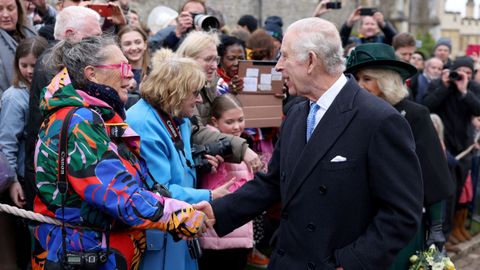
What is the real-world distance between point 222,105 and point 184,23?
185 centimetres

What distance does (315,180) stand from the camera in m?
2.70

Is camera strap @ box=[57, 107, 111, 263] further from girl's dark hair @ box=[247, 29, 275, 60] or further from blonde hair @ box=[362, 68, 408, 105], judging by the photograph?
girl's dark hair @ box=[247, 29, 275, 60]

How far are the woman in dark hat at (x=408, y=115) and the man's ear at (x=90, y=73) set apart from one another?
1864mm

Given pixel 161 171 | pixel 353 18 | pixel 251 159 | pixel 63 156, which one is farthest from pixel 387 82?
pixel 353 18

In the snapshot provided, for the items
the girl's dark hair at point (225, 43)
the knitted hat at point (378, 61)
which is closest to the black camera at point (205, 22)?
the girl's dark hair at point (225, 43)

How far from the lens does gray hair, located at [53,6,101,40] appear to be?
4203 mm

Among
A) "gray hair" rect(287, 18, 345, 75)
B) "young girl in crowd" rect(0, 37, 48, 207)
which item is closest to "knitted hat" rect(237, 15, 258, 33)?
"young girl in crowd" rect(0, 37, 48, 207)

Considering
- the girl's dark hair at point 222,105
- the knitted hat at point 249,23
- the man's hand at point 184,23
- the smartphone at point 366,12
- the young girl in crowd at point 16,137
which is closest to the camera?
the young girl in crowd at point 16,137

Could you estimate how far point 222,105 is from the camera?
4434 mm

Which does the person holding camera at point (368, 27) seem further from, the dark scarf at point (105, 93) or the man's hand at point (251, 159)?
the dark scarf at point (105, 93)

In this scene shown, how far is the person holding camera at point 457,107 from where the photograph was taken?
23.0 feet

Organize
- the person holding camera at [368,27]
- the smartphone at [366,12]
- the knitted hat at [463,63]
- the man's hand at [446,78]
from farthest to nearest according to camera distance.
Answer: the smartphone at [366,12] < the person holding camera at [368,27] < the knitted hat at [463,63] < the man's hand at [446,78]

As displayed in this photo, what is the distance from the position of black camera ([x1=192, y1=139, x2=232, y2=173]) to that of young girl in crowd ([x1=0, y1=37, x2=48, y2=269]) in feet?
4.36

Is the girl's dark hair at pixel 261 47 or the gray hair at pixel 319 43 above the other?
the gray hair at pixel 319 43
